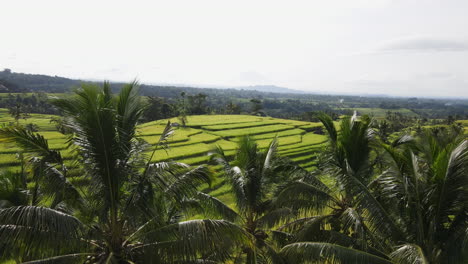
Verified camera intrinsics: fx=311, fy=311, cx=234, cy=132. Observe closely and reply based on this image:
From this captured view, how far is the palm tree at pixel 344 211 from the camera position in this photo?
6801 mm

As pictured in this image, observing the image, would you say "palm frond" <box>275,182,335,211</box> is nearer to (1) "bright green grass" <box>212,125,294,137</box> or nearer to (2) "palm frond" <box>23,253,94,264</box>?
(2) "palm frond" <box>23,253,94,264</box>

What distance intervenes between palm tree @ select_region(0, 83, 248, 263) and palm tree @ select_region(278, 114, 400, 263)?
78.1 inches

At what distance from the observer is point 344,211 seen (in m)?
8.47

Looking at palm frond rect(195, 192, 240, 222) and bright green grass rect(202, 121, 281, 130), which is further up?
palm frond rect(195, 192, 240, 222)

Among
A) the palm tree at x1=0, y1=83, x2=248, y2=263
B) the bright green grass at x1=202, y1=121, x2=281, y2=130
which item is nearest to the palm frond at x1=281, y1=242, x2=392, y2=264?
the palm tree at x1=0, y1=83, x2=248, y2=263

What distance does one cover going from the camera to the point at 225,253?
6797 millimetres

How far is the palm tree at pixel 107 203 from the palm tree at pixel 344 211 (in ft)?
6.51

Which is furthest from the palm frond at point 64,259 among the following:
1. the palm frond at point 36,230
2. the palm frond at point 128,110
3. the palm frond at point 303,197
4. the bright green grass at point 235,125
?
the bright green grass at point 235,125

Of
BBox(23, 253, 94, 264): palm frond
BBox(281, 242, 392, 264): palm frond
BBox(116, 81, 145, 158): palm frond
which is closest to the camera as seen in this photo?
BBox(23, 253, 94, 264): palm frond

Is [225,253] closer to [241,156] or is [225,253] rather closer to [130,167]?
[130,167]

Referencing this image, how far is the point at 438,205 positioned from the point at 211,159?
21.6 ft

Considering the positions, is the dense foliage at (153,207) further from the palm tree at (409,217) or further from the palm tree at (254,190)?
the palm tree at (254,190)

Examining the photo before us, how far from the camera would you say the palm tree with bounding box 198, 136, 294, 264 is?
9156 millimetres

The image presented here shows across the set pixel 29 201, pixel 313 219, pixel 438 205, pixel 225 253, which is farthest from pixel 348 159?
pixel 29 201
